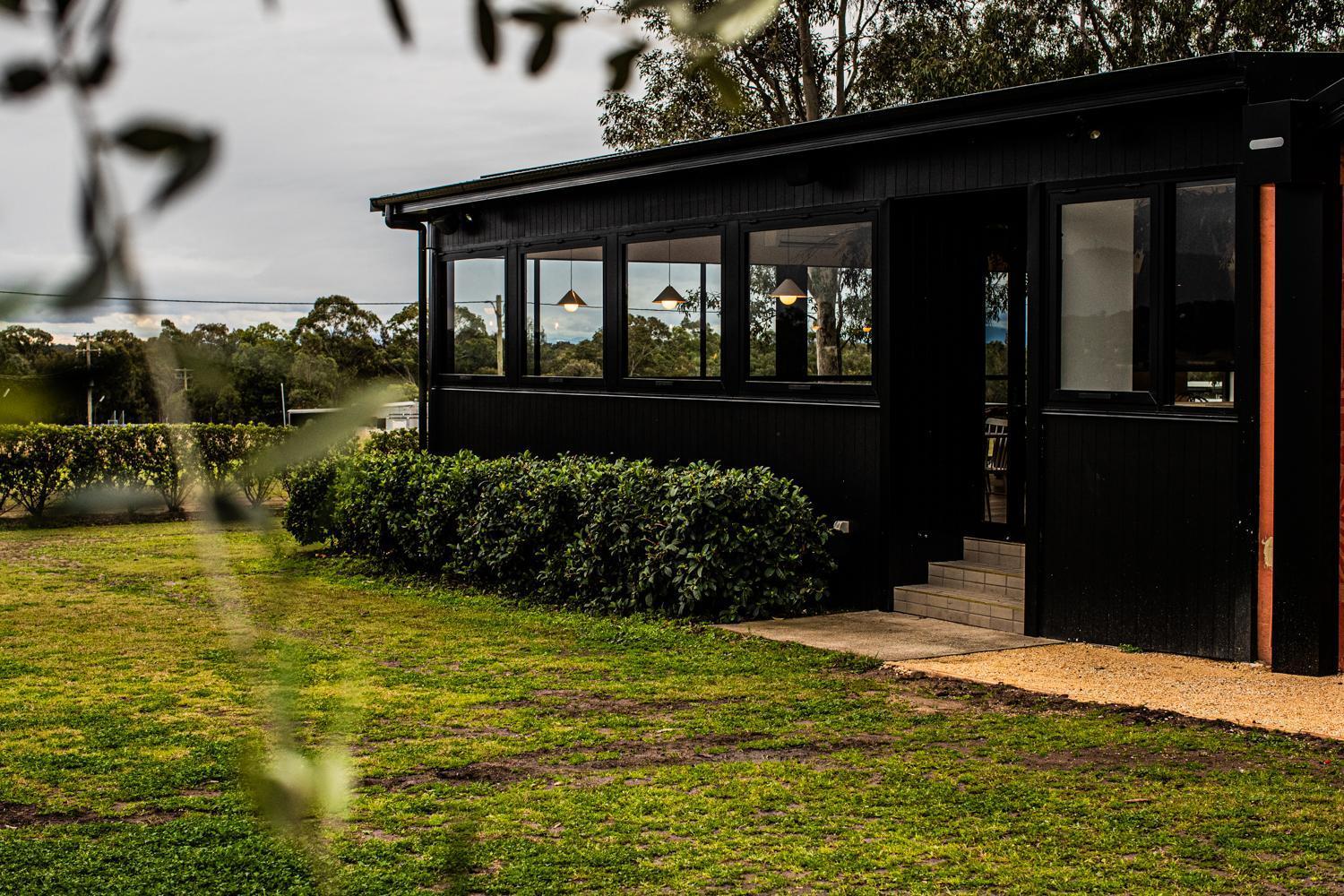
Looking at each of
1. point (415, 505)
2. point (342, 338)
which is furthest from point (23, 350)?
point (415, 505)

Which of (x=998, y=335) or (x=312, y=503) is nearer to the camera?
(x=312, y=503)

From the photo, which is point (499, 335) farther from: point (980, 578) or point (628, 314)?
point (980, 578)

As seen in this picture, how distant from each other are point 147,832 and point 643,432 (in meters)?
6.68

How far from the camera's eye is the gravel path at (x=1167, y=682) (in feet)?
21.1

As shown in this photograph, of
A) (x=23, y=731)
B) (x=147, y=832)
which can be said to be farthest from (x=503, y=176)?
(x=147, y=832)

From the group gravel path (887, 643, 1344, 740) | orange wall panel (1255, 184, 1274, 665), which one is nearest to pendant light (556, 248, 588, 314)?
gravel path (887, 643, 1344, 740)

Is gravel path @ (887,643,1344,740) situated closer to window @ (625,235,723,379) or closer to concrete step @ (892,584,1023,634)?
concrete step @ (892,584,1023,634)

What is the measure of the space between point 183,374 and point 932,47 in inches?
867

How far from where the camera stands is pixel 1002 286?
32.2 feet

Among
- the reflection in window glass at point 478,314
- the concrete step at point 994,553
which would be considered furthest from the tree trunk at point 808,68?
the concrete step at point 994,553

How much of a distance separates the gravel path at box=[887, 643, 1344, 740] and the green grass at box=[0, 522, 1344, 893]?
10.5 inches

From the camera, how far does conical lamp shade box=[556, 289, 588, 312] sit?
1205 cm

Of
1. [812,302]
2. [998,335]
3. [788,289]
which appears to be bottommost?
[998,335]

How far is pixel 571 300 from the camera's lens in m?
12.1
